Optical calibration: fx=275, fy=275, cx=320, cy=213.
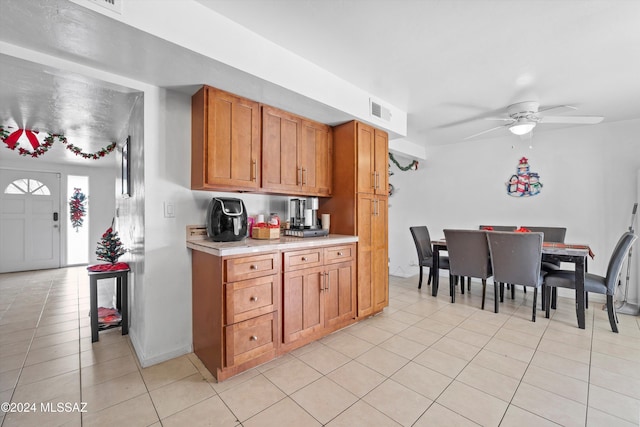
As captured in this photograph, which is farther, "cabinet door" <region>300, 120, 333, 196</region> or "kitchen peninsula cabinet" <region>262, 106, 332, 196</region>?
"cabinet door" <region>300, 120, 333, 196</region>

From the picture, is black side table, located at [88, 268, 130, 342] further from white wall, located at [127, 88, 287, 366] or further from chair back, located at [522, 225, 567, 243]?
chair back, located at [522, 225, 567, 243]

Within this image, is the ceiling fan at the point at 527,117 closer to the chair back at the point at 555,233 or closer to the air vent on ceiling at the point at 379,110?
the air vent on ceiling at the point at 379,110

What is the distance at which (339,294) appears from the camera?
2.73 meters

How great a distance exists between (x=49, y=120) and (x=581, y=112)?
624 cm

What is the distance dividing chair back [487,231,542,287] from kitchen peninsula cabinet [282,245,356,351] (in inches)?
69.9

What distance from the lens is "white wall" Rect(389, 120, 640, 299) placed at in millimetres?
3826

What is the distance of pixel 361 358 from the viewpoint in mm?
2252

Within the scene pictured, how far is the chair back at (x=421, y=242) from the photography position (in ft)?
14.1

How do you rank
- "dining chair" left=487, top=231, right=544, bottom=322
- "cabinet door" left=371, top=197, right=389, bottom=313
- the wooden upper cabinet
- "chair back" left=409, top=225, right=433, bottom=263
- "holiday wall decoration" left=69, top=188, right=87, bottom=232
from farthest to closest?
"holiday wall decoration" left=69, top=188, right=87, bottom=232
"chair back" left=409, top=225, right=433, bottom=263
"cabinet door" left=371, top=197, right=389, bottom=313
"dining chair" left=487, top=231, right=544, bottom=322
the wooden upper cabinet

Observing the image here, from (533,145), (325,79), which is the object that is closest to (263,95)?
(325,79)

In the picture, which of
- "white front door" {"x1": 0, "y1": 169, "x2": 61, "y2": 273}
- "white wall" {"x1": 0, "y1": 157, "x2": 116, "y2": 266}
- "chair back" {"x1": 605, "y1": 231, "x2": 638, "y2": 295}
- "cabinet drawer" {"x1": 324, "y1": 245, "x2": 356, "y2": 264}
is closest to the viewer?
"cabinet drawer" {"x1": 324, "y1": 245, "x2": 356, "y2": 264}

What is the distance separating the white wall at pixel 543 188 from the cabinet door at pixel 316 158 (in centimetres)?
307

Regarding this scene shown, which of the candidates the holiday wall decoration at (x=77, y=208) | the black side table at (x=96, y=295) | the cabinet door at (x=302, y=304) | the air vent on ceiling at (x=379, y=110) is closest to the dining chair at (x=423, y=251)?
the air vent on ceiling at (x=379, y=110)

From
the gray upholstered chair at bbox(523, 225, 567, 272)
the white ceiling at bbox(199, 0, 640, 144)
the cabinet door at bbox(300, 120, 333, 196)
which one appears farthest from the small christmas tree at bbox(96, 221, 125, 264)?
the gray upholstered chair at bbox(523, 225, 567, 272)
